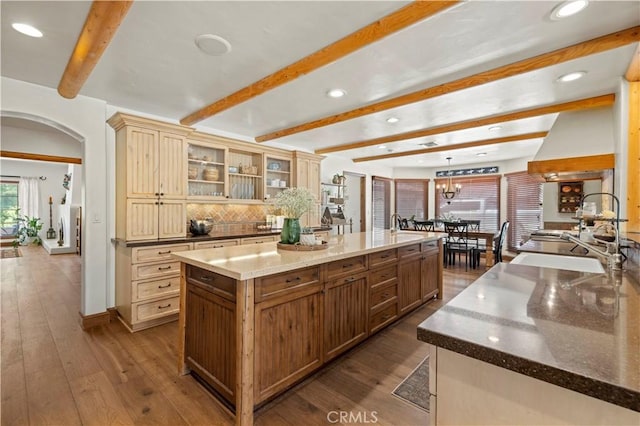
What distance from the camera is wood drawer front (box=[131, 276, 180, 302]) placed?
3.05 metres

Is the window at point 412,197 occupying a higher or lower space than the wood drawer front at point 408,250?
higher

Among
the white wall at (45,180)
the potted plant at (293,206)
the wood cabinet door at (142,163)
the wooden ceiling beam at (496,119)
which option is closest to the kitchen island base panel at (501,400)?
the potted plant at (293,206)

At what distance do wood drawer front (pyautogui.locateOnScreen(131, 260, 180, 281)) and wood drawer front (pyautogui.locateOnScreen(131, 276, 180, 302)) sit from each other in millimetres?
59

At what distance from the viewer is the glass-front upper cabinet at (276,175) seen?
5.19 meters

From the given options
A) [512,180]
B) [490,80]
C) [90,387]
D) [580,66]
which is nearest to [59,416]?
[90,387]

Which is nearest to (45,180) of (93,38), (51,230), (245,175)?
(51,230)

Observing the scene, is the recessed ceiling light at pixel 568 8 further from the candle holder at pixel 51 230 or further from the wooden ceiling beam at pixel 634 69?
the candle holder at pixel 51 230

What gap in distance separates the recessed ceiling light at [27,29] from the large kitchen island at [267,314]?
1.99 meters

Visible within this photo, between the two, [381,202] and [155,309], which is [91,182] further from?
[381,202]

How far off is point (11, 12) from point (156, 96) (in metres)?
1.38

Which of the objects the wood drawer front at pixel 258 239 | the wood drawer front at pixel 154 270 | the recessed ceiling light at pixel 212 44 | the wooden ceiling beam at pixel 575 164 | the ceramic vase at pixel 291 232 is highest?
the recessed ceiling light at pixel 212 44

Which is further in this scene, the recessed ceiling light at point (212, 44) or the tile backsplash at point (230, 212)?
the tile backsplash at point (230, 212)

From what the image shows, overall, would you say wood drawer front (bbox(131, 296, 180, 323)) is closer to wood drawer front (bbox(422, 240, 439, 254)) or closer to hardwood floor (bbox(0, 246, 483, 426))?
hardwood floor (bbox(0, 246, 483, 426))

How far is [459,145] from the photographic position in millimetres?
5566
